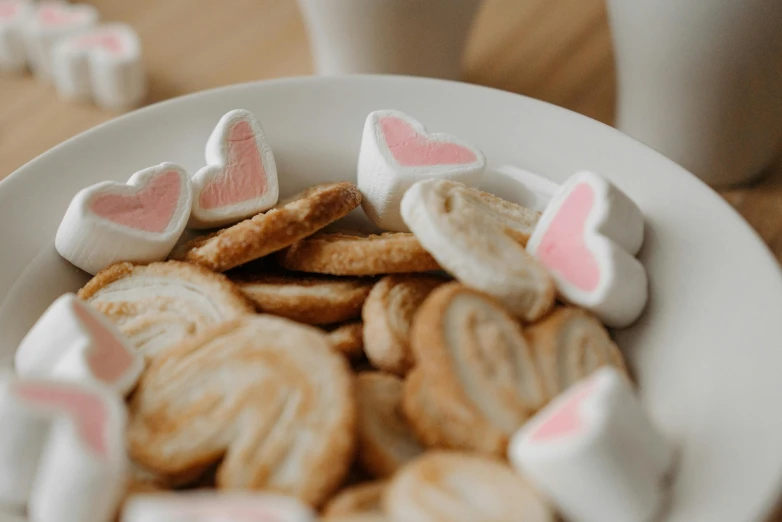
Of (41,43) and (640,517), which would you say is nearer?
(640,517)

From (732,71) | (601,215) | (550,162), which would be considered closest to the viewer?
(601,215)

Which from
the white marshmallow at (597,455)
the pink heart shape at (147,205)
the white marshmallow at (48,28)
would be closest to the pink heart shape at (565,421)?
the white marshmallow at (597,455)

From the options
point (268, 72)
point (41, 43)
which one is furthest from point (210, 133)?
point (41, 43)

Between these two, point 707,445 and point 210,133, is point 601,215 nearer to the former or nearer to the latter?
point 707,445

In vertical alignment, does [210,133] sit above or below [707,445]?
above

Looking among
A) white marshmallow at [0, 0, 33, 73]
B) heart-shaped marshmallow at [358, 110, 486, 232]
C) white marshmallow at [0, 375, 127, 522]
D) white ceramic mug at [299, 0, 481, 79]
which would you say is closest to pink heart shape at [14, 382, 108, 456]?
white marshmallow at [0, 375, 127, 522]

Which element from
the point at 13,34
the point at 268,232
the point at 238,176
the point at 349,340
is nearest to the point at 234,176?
the point at 238,176

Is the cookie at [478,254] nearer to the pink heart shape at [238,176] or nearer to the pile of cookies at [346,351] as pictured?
the pile of cookies at [346,351]
